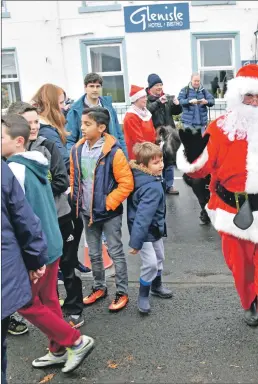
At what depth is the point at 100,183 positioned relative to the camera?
3510 millimetres

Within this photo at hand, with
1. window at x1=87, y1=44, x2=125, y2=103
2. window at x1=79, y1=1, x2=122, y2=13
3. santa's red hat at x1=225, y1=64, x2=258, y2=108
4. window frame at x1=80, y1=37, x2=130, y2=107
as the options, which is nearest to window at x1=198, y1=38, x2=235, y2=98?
window frame at x1=80, y1=37, x2=130, y2=107

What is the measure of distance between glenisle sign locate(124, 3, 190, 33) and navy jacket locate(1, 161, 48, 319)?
9.88 m

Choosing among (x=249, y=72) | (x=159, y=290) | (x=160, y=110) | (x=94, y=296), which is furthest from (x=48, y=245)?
(x=160, y=110)

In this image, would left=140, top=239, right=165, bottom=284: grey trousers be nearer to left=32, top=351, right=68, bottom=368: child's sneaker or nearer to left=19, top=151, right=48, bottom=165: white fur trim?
left=32, top=351, right=68, bottom=368: child's sneaker

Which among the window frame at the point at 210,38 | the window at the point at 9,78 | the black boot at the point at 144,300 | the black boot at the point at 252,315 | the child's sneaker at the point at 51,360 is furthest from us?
the window at the point at 9,78

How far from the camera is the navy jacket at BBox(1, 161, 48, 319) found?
90.3 inches

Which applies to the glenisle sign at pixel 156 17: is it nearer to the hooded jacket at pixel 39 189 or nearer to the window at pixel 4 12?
the window at pixel 4 12

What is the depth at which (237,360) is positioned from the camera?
9.58ft

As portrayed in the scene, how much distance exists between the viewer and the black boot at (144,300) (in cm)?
358

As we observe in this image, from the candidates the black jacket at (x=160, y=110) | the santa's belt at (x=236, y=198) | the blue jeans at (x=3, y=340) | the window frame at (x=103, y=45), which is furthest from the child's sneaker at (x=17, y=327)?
the window frame at (x=103, y=45)

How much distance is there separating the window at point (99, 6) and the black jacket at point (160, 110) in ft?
18.9

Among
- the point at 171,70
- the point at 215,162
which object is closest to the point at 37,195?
the point at 215,162

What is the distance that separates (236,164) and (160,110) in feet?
12.4

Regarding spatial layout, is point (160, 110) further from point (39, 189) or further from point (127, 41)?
point (127, 41)
